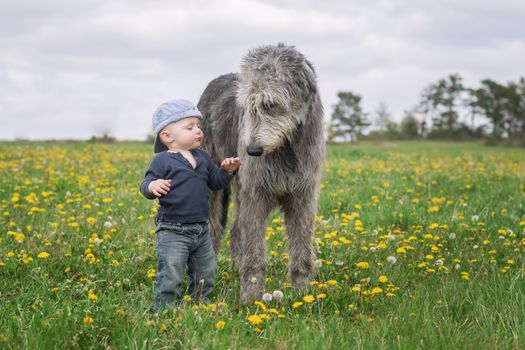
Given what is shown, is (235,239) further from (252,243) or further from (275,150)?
(275,150)

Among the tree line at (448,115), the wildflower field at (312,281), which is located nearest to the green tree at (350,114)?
the tree line at (448,115)

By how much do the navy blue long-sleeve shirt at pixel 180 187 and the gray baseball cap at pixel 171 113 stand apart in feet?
0.79

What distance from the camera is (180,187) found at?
4.29 m

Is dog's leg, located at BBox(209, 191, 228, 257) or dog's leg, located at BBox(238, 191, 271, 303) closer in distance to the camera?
dog's leg, located at BBox(238, 191, 271, 303)

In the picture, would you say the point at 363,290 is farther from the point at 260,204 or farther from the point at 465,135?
the point at 465,135

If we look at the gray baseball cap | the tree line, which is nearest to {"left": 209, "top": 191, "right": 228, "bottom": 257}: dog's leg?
the gray baseball cap

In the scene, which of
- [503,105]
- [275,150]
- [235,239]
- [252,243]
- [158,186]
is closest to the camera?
[158,186]

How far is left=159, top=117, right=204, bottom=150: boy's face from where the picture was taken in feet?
14.2

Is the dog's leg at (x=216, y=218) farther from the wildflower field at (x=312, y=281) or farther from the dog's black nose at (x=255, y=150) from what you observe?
the dog's black nose at (x=255, y=150)

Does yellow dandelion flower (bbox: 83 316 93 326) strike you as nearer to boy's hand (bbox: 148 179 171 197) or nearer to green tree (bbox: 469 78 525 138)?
boy's hand (bbox: 148 179 171 197)

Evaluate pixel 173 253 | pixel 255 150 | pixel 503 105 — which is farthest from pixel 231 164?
pixel 503 105

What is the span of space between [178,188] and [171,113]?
1.96 feet

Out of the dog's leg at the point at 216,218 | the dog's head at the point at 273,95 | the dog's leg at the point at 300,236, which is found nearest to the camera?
the dog's head at the point at 273,95

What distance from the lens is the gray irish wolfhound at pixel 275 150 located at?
14.1ft
